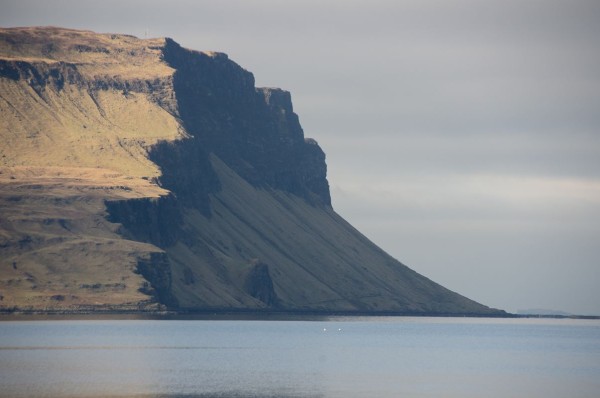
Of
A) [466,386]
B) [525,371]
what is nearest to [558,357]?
[525,371]

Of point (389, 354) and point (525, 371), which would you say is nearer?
point (525, 371)

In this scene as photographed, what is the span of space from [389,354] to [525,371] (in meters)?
35.2

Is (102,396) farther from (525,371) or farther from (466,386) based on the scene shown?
(525,371)

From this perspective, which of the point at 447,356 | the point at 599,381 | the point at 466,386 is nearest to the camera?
the point at 466,386

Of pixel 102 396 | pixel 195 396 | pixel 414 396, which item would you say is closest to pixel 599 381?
pixel 414 396

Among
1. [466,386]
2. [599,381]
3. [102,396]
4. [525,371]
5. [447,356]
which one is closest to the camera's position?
[102,396]

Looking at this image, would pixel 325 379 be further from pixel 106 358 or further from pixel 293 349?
pixel 293 349

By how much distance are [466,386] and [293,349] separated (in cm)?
6795

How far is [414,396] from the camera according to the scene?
121750 mm

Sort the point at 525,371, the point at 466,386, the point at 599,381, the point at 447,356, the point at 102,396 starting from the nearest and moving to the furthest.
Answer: the point at 102,396 < the point at 466,386 < the point at 599,381 < the point at 525,371 < the point at 447,356

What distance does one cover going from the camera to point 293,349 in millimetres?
198875

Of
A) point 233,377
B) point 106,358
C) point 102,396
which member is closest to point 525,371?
point 233,377

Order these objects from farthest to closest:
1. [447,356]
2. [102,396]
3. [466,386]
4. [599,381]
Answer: [447,356] → [599,381] → [466,386] → [102,396]

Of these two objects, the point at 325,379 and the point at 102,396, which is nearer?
the point at 102,396
